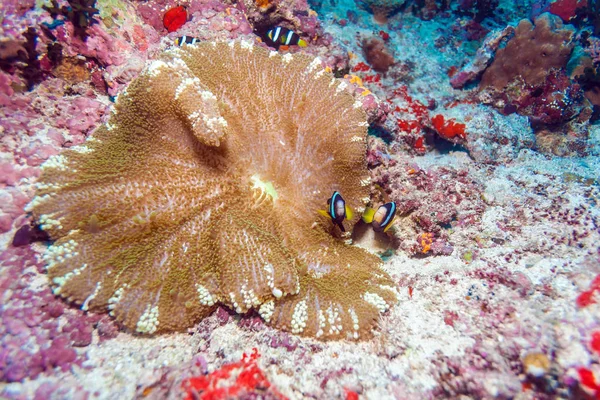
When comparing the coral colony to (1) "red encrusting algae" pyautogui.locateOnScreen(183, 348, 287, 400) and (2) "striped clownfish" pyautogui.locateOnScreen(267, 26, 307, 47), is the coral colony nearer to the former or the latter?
(1) "red encrusting algae" pyautogui.locateOnScreen(183, 348, 287, 400)

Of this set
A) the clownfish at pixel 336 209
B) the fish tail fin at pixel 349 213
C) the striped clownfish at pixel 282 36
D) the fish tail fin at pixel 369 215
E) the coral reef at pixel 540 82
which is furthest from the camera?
the coral reef at pixel 540 82

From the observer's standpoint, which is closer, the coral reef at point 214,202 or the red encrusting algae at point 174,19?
the coral reef at point 214,202

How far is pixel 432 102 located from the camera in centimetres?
726

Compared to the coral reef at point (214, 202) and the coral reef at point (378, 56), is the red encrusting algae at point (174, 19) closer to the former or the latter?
the coral reef at point (214, 202)

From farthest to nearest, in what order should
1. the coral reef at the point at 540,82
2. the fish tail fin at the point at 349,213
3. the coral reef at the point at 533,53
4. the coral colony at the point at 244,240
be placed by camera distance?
the coral reef at the point at 533,53
the coral reef at the point at 540,82
the fish tail fin at the point at 349,213
the coral colony at the point at 244,240

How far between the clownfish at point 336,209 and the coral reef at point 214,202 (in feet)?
0.62

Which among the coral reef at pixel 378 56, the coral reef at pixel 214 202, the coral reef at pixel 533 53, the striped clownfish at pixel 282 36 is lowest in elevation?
the coral reef at pixel 214 202

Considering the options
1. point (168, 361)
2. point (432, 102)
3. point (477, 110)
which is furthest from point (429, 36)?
point (168, 361)

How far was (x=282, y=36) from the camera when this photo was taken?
5680 millimetres

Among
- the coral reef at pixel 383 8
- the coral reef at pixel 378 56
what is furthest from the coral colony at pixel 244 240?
the coral reef at pixel 383 8

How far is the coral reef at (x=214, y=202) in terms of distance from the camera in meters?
2.94

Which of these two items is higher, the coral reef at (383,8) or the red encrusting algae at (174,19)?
the coral reef at (383,8)

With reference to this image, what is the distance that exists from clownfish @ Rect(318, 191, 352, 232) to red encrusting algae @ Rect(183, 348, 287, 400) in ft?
5.78

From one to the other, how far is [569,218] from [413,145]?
9.60ft
